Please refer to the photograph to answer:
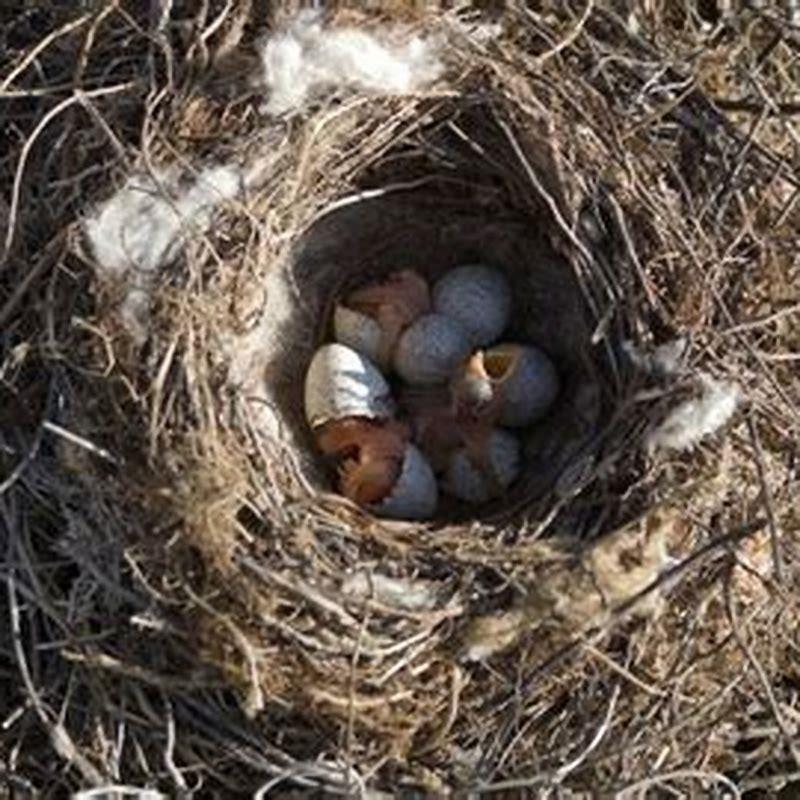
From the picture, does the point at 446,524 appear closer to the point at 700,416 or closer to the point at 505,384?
the point at 505,384

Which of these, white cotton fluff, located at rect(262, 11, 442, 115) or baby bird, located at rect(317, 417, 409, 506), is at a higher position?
white cotton fluff, located at rect(262, 11, 442, 115)

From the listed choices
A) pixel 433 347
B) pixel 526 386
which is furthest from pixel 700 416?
pixel 433 347

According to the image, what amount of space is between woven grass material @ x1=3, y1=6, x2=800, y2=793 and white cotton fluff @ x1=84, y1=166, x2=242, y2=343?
18 mm

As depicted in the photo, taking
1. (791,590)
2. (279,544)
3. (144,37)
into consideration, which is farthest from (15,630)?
(791,590)

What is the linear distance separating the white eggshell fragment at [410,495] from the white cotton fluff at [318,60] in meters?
0.41

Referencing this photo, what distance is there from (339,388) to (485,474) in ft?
0.60

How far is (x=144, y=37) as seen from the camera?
221 centimetres

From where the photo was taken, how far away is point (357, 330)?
94.5 inches

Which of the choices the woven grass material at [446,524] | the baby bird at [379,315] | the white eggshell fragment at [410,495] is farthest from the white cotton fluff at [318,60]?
the white eggshell fragment at [410,495]

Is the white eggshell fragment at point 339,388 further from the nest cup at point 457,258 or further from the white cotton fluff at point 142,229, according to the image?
the white cotton fluff at point 142,229

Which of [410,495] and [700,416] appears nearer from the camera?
[700,416]

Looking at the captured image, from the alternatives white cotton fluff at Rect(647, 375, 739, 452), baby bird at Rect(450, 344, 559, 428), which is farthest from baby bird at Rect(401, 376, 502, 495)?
white cotton fluff at Rect(647, 375, 739, 452)

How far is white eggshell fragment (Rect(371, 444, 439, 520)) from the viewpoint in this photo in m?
2.31

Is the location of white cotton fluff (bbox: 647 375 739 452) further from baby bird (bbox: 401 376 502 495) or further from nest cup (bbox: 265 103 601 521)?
baby bird (bbox: 401 376 502 495)
